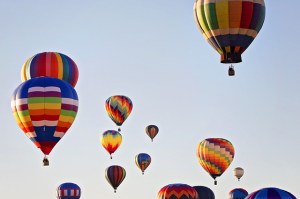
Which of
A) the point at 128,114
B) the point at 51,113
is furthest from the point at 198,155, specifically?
the point at 51,113

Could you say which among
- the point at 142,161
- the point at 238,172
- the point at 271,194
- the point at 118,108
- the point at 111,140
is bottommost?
the point at 238,172

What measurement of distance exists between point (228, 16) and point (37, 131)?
12.6 m

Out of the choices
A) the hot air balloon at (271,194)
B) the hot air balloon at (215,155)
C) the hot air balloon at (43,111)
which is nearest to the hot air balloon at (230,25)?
the hot air balloon at (271,194)

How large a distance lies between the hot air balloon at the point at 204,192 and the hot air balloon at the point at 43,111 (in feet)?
65.1

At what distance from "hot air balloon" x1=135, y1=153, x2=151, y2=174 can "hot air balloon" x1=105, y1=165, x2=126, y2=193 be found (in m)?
4.83

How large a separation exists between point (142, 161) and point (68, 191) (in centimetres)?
1096

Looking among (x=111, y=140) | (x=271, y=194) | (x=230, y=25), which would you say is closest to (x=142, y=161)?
(x=111, y=140)

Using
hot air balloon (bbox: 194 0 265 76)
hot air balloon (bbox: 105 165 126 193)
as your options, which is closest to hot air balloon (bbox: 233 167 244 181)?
hot air balloon (bbox: 105 165 126 193)

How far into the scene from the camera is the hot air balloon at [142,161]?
334ft

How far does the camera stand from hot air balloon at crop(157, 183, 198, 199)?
250 ft

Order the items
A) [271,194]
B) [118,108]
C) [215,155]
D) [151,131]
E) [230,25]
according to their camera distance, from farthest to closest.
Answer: [151,131]
[118,108]
[215,155]
[230,25]
[271,194]

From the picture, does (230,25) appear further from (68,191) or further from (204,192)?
(68,191)

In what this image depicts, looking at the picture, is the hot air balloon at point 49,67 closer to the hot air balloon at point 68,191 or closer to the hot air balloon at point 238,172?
the hot air balloon at point 68,191

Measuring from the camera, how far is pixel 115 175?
94938 mm
